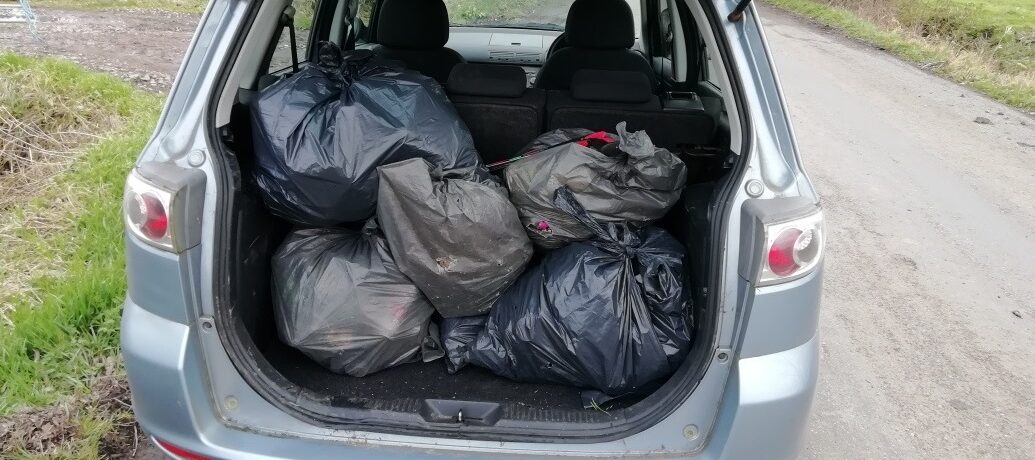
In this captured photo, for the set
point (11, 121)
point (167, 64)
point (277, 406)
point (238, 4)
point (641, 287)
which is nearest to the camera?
point (277, 406)

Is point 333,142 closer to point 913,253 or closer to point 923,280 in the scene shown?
point 923,280

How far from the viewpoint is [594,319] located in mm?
2049

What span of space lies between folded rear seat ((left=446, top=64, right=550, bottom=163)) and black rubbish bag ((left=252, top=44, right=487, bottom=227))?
512 millimetres

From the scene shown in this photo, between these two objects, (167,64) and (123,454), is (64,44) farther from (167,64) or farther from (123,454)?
(123,454)

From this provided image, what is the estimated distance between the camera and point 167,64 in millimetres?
7289

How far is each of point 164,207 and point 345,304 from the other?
0.62 m

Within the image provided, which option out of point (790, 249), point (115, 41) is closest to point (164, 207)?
point (790, 249)

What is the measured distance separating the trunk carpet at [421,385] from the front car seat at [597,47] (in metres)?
2.01

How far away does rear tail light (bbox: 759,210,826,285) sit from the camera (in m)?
1.65

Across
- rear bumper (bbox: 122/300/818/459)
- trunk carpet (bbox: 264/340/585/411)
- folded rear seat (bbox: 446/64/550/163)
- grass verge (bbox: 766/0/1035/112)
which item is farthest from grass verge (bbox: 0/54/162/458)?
grass verge (bbox: 766/0/1035/112)

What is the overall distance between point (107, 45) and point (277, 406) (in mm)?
7505

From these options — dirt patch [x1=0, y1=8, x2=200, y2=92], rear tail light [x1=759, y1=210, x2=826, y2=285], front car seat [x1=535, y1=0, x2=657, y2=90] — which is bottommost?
dirt patch [x1=0, y1=8, x2=200, y2=92]

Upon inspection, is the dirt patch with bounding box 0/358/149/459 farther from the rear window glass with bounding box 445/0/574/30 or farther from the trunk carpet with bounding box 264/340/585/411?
the rear window glass with bounding box 445/0/574/30

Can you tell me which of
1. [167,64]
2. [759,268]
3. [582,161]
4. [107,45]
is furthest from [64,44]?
[759,268]
